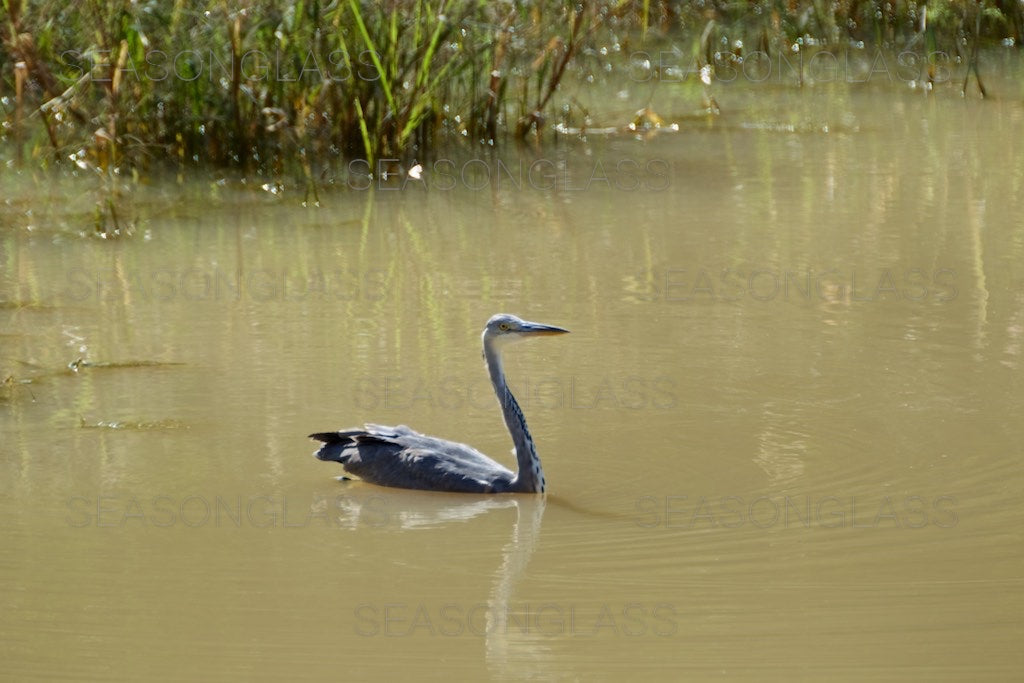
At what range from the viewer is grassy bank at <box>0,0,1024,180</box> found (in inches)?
405

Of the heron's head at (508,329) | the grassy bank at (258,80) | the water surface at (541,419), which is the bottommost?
the water surface at (541,419)

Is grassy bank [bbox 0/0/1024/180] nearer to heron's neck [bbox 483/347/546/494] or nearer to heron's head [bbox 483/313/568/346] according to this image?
heron's head [bbox 483/313/568/346]

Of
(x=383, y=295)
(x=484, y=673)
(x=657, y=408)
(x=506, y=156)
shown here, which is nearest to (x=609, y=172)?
(x=506, y=156)

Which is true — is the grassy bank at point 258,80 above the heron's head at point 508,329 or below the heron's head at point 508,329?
above

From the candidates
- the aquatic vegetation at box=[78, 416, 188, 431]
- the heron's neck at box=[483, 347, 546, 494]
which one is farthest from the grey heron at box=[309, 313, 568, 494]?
the aquatic vegetation at box=[78, 416, 188, 431]

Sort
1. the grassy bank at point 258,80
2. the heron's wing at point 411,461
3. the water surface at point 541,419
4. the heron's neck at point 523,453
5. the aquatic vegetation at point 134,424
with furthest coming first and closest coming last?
the grassy bank at point 258,80
the aquatic vegetation at point 134,424
the heron's wing at point 411,461
the heron's neck at point 523,453
the water surface at point 541,419

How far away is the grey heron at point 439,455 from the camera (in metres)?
5.74

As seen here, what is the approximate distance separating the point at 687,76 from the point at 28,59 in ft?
22.4

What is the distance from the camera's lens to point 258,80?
10.7 m

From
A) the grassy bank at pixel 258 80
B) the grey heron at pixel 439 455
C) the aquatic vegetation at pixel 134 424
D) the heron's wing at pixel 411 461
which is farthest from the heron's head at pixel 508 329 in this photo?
the grassy bank at pixel 258 80

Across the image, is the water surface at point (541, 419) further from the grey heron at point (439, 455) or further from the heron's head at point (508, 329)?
the heron's head at point (508, 329)

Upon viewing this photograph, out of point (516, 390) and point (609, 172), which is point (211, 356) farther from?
point (609, 172)

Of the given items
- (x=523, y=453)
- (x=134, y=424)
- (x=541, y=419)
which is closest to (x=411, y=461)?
(x=523, y=453)

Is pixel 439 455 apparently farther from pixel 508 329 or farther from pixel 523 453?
pixel 508 329
